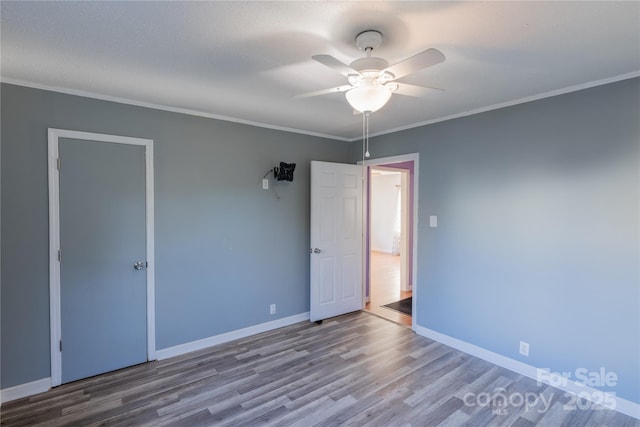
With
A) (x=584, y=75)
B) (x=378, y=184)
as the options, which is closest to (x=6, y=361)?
(x=584, y=75)

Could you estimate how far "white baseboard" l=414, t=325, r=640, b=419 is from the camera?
238 cm

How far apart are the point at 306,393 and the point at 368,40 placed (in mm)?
2562

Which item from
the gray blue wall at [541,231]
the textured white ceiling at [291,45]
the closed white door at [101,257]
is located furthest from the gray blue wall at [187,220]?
the gray blue wall at [541,231]

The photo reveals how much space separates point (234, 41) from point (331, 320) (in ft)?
11.2

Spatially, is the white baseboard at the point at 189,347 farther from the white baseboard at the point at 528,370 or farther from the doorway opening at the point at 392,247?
the white baseboard at the point at 528,370

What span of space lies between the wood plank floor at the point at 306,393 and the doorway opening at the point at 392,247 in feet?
3.46

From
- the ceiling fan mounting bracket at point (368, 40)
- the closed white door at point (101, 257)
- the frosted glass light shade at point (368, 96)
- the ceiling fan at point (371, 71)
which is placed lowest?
the closed white door at point (101, 257)

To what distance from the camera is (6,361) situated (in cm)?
247

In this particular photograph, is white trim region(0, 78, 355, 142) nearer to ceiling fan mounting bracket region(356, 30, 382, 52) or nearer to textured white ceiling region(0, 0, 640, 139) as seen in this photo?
textured white ceiling region(0, 0, 640, 139)

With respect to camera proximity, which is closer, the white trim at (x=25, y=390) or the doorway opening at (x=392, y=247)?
the white trim at (x=25, y=390)

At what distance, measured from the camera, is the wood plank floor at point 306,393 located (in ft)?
7.54

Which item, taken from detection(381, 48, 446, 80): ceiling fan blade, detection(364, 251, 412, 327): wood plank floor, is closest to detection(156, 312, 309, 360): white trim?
detection(364, 251, 412, 327): wood plank floor

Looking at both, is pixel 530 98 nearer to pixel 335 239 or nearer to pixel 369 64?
pixel 369 64

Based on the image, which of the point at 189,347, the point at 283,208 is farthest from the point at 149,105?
the point at 189,347
